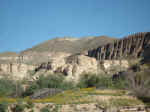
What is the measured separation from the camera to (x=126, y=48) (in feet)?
274

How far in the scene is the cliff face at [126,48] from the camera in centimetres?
7584

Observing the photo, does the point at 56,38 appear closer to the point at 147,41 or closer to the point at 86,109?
the point at 147,41

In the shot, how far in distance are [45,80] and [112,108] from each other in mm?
19397

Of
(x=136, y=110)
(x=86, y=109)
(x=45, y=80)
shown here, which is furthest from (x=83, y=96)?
(x=45, y=80)

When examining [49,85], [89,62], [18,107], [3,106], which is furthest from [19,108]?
[89,62]

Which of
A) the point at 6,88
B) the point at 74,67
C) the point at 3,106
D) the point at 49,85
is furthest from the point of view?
the point at 74,67

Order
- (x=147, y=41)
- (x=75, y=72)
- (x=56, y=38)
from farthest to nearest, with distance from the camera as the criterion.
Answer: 1. (x=56, y=38)
2. (x=147, y=41)
3. (x=75, y=72)

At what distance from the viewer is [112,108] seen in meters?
18.3

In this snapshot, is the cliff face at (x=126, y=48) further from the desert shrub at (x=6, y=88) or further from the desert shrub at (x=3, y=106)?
the desert shrub at (x=3, y=106)

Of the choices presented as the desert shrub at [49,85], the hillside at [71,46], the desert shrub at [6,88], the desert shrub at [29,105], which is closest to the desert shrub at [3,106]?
the desert shrub at [29,105]

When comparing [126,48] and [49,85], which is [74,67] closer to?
[49,85]

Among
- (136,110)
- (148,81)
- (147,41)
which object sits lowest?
(136,110)

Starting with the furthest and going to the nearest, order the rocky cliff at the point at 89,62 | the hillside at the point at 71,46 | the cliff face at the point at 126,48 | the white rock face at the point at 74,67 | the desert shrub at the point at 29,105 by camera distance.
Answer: the hillside at the point at 71,46 → the cliff face at the point at 126,48 → the rocky cliff at the point at 89,62 → the white rock face at the point at 74,67 → the desert shrub at the point at 29,105

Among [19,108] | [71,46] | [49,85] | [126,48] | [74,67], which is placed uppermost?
[71,46]
